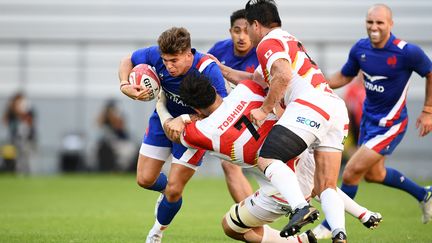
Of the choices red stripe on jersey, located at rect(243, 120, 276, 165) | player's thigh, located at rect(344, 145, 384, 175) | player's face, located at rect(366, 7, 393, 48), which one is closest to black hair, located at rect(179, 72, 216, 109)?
red stripe on jersey, located at rect(243, 120, 276, 165)

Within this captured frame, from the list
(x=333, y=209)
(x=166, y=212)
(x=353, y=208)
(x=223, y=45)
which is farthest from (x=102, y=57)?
(x=333, y=209)

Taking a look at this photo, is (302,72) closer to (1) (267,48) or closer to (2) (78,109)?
(1) (267,48)

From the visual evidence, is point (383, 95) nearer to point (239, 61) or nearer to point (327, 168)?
point (239, 61)

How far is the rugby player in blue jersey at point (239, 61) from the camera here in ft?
31.6

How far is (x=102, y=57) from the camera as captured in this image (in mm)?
24625

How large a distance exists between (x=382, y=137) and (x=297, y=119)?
325cm

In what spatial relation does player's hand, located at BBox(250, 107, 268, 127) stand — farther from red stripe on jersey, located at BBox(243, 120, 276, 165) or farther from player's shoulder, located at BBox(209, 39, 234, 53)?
player's shoulder, located at BBox(209, 39, 234, 53)

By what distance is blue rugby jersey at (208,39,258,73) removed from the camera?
972 cm

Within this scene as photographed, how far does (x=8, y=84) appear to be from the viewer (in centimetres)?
2478

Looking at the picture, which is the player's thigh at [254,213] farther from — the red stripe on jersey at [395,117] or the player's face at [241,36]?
the red stripe on jersey at [395,117]

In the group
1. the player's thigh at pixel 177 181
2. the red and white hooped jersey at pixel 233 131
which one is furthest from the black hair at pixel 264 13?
the player's thigh at pixel 177 181

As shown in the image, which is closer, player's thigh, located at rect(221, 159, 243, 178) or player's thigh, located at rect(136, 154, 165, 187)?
player's thigh, located at rect(136, 154, 165, 187)

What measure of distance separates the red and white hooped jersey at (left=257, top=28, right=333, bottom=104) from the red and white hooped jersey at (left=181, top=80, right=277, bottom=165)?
0.96ft

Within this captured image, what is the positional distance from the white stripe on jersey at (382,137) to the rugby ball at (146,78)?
3056 millimetres
